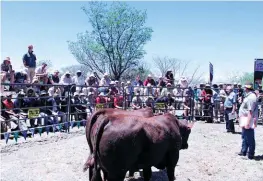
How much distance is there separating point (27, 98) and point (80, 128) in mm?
3029

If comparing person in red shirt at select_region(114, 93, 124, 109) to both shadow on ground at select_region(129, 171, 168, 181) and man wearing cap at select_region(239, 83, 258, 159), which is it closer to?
man wearing cap at select_region(239, 83, 258, 159)

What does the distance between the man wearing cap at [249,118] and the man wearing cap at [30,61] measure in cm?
744

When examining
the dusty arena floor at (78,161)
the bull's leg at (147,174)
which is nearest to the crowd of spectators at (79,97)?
the dusty arena floor at (78,161)

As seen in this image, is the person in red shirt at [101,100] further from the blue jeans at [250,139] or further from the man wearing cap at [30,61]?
the blue jeans at [250,139]

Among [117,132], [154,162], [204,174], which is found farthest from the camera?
[204,174]

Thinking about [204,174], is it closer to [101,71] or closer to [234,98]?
[234,98]

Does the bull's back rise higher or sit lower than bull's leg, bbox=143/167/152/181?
higher

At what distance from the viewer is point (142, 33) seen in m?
Answer: 36.3

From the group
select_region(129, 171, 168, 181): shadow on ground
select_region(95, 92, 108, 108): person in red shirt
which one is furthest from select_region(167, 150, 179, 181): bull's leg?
select_region(95, 92, 108, 108): person in red shirt

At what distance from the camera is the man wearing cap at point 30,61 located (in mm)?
12180

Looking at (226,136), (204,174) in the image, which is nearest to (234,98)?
(226,136)

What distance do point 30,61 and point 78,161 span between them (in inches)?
236

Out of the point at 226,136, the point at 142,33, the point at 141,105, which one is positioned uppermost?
the point at 142,33

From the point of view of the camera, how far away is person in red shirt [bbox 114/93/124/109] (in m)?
12.8
